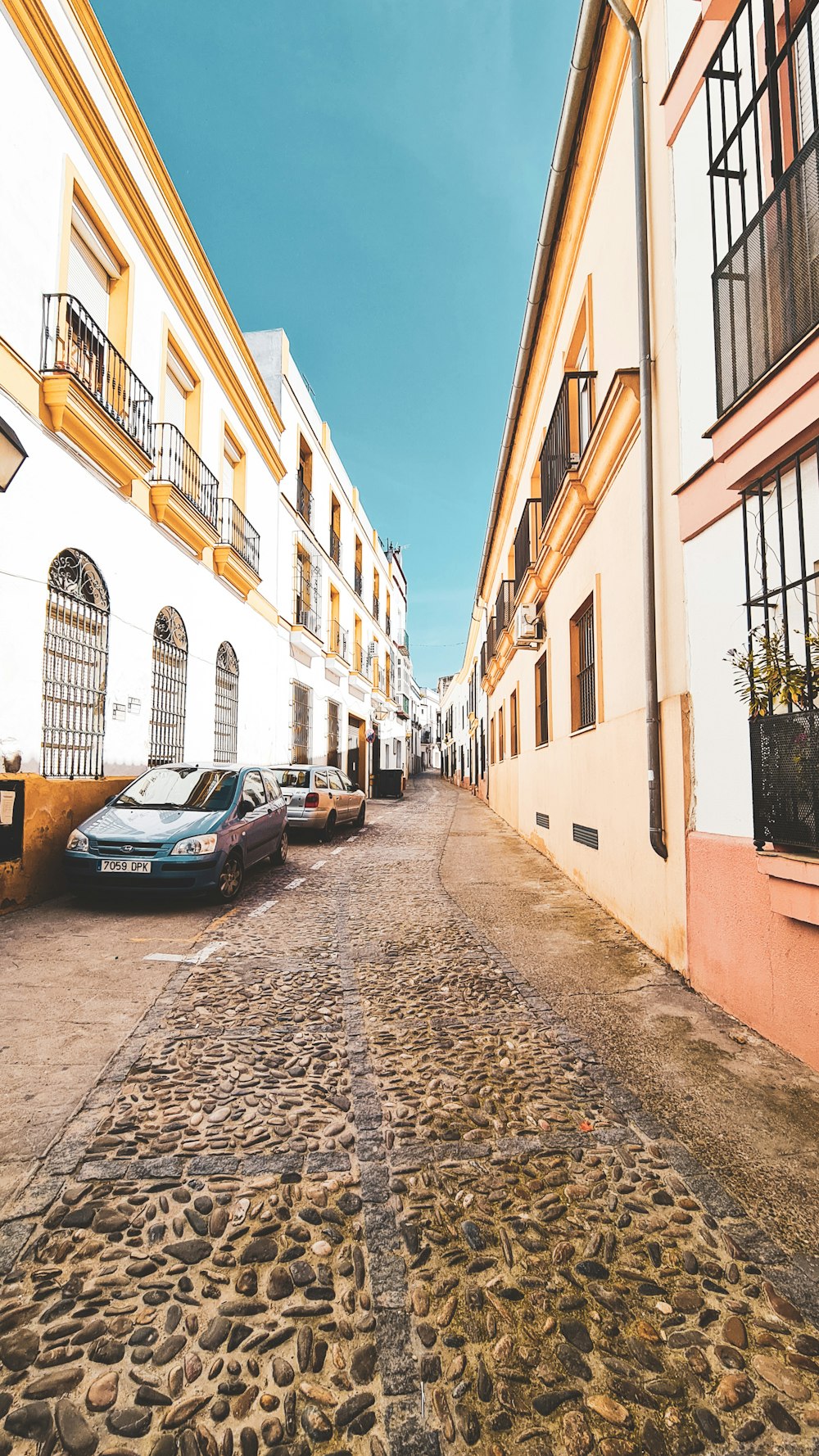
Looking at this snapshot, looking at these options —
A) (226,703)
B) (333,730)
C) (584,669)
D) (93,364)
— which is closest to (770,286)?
(584,669)

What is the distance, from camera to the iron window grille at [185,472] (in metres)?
10.1

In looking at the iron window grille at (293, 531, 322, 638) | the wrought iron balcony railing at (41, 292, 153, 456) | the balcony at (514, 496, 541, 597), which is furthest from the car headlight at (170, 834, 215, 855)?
the iron window grille at (293, 531, 322, 638)

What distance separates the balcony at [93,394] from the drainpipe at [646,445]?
17.8ft

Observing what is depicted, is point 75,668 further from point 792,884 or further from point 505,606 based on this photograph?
point 505,606

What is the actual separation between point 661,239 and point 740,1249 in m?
5.79

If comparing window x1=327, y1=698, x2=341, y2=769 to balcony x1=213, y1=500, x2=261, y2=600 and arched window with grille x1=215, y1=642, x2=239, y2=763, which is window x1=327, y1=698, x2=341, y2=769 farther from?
arched window with grille x1=215, y1=642, x2=239, y2=763

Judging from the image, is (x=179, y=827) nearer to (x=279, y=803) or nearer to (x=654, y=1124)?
(x=279, y=803)

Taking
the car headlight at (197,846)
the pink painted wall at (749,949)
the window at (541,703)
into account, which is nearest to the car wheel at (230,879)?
the car headlight at (197,846)

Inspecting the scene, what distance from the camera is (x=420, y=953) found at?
521 centimetres

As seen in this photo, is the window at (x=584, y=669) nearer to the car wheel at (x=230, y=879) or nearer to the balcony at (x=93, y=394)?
the car wheel at (x=230, y=879)

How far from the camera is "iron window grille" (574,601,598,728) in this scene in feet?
24.9

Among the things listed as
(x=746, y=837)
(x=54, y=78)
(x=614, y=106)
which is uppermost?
(x=54, y=78)

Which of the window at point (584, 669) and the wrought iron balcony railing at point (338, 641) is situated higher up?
the wrought iron balcony railing at point (338, 641)

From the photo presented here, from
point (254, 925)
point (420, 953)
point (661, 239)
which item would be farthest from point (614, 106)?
point (254, 925)
